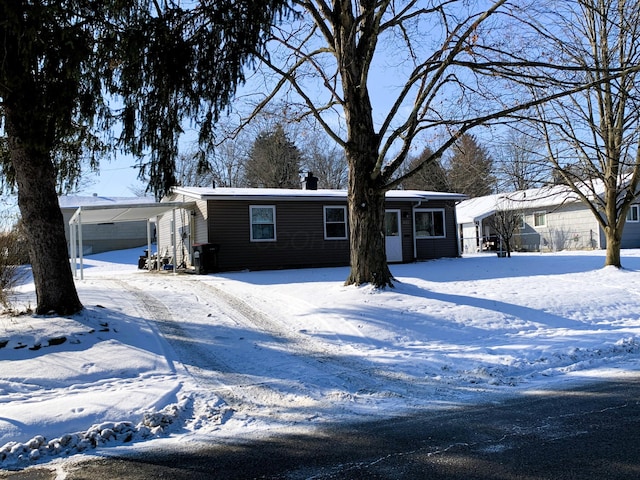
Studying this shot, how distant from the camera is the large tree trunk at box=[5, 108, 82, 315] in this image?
7781 millimetres

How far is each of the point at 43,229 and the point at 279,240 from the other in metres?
11.4

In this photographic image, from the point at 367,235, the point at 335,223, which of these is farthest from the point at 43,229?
the point at 335,223

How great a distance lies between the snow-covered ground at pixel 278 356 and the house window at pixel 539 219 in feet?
65.6

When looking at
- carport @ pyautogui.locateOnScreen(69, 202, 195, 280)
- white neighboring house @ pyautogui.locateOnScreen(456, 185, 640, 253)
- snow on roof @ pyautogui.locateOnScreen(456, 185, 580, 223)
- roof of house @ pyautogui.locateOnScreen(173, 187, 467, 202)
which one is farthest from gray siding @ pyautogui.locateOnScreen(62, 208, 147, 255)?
white neighboring house @ pyautogui.locateOnScreen(456, 185, 640, 253)

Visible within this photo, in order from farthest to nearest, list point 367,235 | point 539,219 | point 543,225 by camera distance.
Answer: point 539,219 < point 543,225 < point 367,235

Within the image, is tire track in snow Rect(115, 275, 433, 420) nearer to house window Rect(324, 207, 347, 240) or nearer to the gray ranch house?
the gray ranch house

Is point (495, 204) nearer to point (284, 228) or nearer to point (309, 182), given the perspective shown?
point (309, 182)

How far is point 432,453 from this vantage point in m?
4.03

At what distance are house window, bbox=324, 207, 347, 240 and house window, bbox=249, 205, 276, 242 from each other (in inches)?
85.2

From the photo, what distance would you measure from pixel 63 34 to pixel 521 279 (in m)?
12.1

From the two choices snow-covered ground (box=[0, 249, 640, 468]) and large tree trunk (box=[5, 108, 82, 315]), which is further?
large tree trunk (box=[5, 108, 82, 315])

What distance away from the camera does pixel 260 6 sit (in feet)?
22.8

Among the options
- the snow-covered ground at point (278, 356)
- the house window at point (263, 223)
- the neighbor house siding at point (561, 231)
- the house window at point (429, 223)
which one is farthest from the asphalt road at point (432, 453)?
the neighbor house siding at point (561, 231)

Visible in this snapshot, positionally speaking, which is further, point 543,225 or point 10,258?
point 543,225
